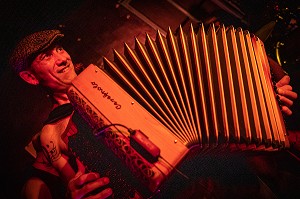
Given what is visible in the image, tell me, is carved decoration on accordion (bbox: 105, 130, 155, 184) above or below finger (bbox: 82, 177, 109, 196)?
above

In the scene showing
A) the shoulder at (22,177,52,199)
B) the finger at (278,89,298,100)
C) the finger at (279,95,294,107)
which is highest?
the finger at (278,89,298,100)

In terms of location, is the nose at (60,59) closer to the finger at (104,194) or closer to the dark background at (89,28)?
the dark background at (89,28)

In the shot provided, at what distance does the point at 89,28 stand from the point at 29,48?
0.56 m

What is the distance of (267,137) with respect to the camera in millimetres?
1127

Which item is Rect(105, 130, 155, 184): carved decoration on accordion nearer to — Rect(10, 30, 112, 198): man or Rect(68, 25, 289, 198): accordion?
Rect(68, 25, 289, 198): accordion

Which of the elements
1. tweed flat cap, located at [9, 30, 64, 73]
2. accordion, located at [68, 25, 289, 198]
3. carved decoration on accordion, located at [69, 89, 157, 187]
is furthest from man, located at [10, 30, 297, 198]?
carved decoration on accordion, located at [69, 89, 157, 187]

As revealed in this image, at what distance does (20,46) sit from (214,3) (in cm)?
165

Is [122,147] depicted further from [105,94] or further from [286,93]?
[286,93]

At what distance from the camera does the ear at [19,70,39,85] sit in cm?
159

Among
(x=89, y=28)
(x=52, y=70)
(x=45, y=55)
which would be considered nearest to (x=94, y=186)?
(x=52, y=70)

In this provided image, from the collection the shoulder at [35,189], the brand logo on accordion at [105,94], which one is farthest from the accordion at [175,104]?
the shoulder at [35,189]

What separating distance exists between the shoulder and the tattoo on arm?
0.43ft

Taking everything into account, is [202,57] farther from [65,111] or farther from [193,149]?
[65,111]

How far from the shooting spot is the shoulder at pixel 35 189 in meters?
1.34
